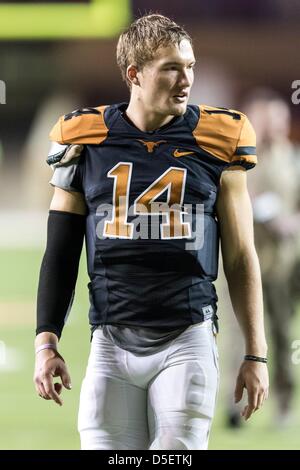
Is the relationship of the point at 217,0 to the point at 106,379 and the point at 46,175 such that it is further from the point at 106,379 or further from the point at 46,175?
the point at 106,379

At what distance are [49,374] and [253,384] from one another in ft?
1.33

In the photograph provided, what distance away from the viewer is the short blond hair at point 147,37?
2277mm

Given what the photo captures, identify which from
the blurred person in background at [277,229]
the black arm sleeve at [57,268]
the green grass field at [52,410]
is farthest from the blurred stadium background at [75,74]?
the black arm sleeve at [57,268]

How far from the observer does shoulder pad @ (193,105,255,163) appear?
235 cm

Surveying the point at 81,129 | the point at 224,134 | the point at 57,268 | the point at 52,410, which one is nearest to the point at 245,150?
the point at 224,134

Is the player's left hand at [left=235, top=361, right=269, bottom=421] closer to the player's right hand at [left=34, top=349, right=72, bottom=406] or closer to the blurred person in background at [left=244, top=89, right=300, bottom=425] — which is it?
the player's right hand at [left=34, top=349, right=72, bottom=406]

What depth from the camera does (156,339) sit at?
2.27 metres

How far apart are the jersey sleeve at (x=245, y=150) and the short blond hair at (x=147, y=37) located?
0.72 feet

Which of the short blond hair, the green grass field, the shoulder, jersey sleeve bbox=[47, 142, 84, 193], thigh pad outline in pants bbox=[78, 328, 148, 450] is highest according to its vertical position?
the short blond hair

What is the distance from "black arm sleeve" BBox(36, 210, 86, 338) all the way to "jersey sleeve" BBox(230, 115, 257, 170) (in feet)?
1.11

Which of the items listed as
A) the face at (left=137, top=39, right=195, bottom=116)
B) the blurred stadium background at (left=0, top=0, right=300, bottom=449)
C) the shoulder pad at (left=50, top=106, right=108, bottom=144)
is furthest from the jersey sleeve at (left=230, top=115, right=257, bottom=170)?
the blurred stadium background at (left=0, top=0, right=300, bottom=449)

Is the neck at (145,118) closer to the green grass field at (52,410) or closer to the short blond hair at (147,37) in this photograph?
the short blond hair at (147,37)

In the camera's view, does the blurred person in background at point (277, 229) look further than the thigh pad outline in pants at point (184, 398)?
Yes
